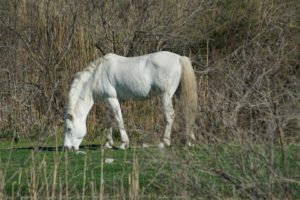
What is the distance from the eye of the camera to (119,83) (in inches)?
637

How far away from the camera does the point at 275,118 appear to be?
24.0 feet

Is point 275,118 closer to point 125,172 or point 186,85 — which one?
point 125,172

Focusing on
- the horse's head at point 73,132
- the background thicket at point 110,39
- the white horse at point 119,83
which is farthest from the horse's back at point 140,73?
the background thicket at point 110,39

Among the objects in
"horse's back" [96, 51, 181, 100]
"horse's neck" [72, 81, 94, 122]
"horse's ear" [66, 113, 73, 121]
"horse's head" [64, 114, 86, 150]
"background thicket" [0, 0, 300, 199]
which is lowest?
"horse's head" [64, 114, 86, 150]

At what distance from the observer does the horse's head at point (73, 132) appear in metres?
15.7

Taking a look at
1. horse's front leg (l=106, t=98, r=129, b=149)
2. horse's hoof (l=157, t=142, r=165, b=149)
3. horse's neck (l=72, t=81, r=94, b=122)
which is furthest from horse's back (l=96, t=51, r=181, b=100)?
horse's hoof (l=157, t=142, r=165, b=149)

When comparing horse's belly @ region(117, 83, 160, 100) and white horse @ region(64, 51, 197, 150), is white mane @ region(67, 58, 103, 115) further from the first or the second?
horse's belly @ region(117, 83, 160, 100)

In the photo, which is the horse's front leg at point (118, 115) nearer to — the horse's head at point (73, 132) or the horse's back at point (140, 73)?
the horse's back at point (140, 73)

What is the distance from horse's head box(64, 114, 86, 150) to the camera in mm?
15705

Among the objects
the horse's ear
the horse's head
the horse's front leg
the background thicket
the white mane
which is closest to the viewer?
the horse's front leg

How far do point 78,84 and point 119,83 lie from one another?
0.73 m

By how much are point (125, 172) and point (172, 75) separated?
444cm

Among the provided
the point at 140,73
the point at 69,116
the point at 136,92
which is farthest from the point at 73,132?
the point at 140,73

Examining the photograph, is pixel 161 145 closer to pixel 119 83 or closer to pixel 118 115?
pixel 118 115
